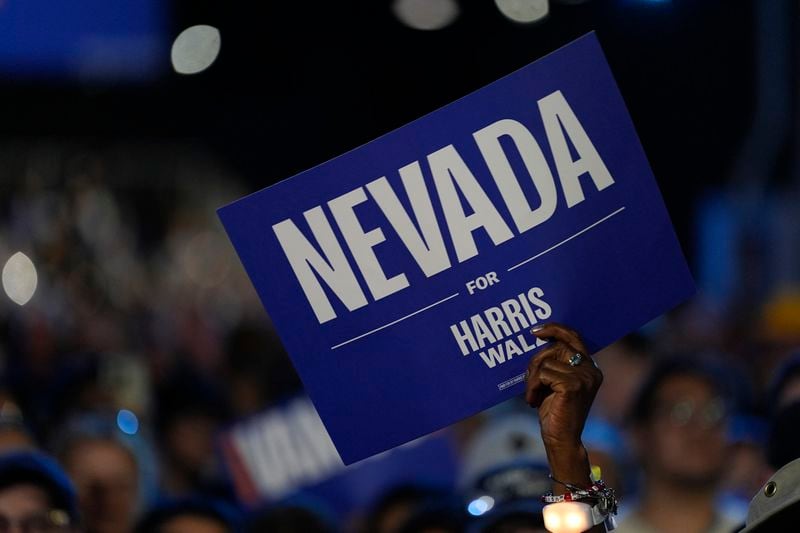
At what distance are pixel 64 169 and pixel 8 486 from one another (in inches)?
1201

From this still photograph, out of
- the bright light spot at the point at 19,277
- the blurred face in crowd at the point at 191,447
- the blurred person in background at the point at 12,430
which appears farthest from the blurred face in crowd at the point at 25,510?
the bright light spot at the point at 19,277

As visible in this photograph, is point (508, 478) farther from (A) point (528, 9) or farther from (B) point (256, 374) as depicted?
(B) point (256, 374)

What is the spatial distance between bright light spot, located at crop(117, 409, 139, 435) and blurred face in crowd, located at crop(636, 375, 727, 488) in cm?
201

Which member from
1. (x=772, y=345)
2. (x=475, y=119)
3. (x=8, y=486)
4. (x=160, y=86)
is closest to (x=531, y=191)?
(x=475, y=119)

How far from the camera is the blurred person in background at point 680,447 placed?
4801mm

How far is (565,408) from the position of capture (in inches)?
103

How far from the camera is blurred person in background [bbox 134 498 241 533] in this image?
4660mm

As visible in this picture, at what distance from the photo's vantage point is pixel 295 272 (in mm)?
2812

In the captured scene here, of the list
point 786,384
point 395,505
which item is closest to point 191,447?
point 395,505

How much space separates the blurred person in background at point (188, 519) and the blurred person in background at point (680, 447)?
1.26m

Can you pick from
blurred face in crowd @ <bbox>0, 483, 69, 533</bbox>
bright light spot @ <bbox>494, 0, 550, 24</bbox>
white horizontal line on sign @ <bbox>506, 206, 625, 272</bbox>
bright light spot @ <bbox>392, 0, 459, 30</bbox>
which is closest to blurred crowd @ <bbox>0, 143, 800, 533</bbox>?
blurred face in crowd @ <bbox>0, 483, 69, 533</bbox>

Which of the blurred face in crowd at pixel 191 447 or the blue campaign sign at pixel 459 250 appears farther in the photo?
the blurred face in crowd at pixel 191 447

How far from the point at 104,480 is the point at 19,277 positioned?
41.4 feet

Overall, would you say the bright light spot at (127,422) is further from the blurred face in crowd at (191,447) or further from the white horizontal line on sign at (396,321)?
the white horizontal line on sign at (396,321)
